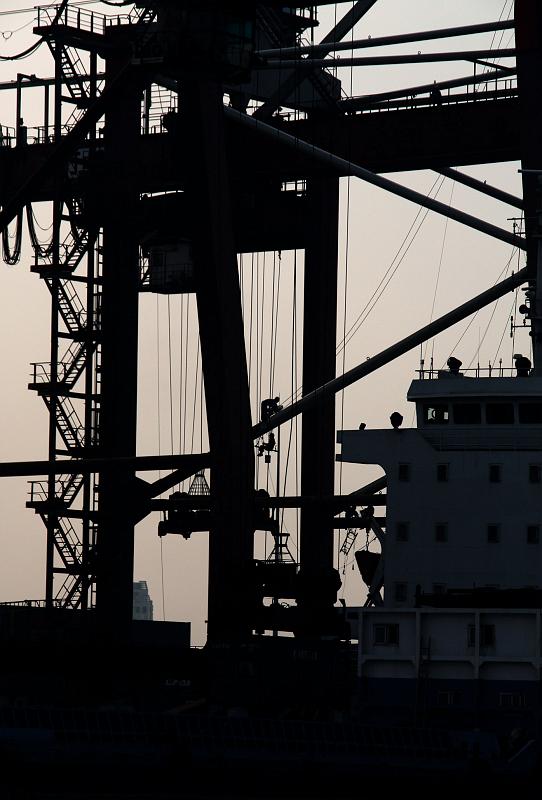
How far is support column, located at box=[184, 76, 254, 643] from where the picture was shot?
220 feet

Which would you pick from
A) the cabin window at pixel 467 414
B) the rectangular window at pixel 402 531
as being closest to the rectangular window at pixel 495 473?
the cabin window at pixel 467 414

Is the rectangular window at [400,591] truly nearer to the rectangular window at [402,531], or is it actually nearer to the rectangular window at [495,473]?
the rectangular window at [402,531]

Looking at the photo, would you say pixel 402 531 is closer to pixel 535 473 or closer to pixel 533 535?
pixel 533 535

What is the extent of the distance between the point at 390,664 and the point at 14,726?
10410 mm

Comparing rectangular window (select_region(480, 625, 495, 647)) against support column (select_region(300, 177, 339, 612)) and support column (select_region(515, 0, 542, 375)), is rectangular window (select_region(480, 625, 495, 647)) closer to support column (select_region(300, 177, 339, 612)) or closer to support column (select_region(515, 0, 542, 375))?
support column (select_region(515, 0, 542, 375))

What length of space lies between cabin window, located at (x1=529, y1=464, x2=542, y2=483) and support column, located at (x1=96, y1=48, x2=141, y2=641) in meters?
18.8

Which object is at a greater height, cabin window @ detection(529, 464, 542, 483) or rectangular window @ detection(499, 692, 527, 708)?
cabin window @ detection(529, 464, 542, 483)

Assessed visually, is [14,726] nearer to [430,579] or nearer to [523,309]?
[430,579]

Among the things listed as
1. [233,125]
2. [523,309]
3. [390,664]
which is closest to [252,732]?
[390,664]

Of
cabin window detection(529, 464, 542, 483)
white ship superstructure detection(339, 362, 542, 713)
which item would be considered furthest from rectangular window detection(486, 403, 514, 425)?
cabin window detection(529, 464, 542, 483)

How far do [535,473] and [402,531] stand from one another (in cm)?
423

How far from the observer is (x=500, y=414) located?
203 ft

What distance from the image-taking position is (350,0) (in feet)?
237

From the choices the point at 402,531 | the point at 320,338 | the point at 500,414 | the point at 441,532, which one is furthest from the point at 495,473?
the point at 320,338
